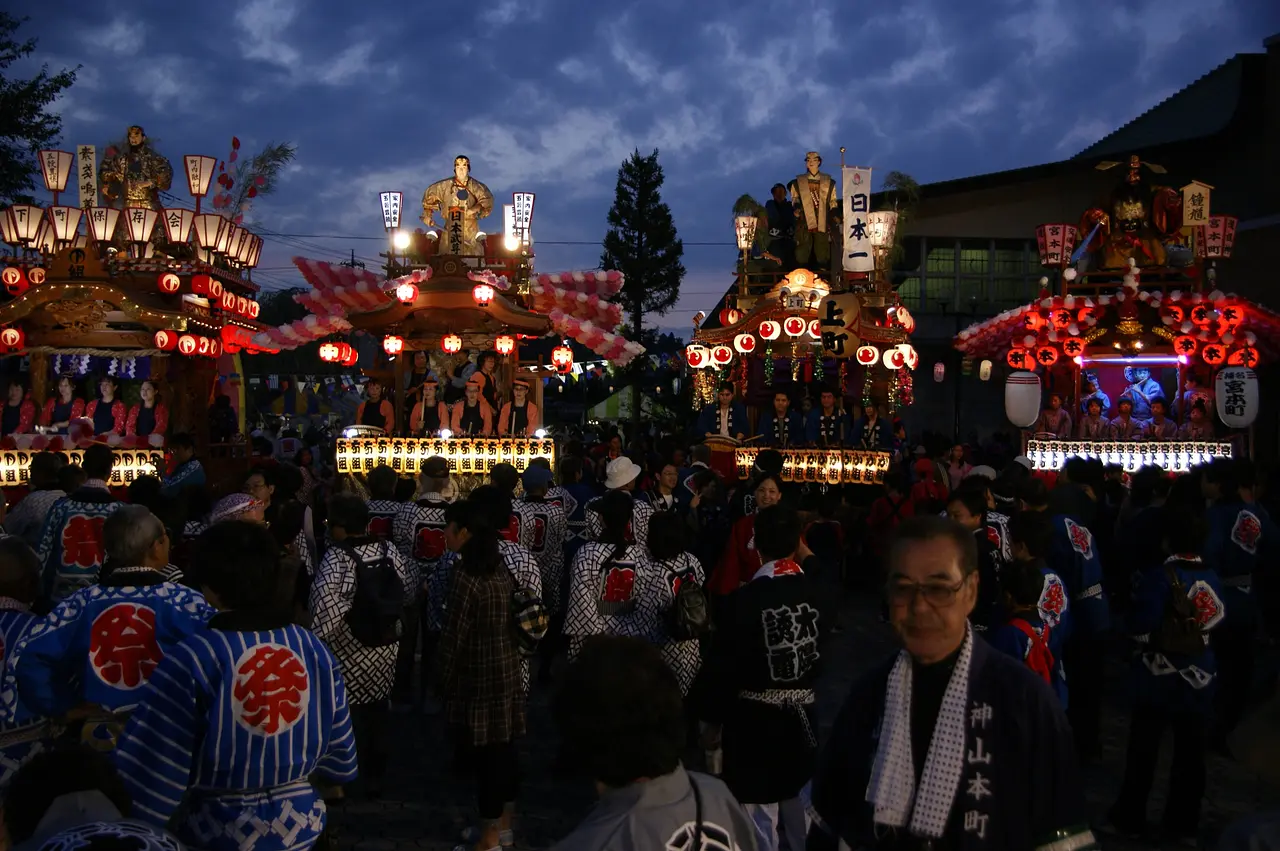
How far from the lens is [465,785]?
643 centimetres

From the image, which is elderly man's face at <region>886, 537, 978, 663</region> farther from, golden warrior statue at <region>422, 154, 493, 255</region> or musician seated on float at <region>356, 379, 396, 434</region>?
golden warrior statue at <region>422, 154, 493, 255</region>

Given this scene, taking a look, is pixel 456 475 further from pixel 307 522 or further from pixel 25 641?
pixel 25 641

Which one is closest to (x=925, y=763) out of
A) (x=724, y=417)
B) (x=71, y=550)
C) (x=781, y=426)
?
(x=71, y=550)

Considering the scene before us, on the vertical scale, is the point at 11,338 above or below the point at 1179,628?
above

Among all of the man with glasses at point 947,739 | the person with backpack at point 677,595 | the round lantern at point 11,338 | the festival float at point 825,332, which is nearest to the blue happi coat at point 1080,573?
the person with backpack at point 677,595

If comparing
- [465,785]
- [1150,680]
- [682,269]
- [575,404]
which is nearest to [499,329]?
[465,785]

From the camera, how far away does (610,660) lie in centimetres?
234

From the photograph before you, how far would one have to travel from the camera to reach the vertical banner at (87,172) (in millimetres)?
16453

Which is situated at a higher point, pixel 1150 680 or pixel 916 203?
pixel 916 203

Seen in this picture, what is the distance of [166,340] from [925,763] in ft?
47.2

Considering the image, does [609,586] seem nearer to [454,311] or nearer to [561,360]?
[454,311]

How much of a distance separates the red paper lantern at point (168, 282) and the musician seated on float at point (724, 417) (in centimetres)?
832

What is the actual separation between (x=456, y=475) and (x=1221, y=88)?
70.5 feet

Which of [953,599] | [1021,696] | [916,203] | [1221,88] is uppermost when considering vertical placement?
[1221,88]
